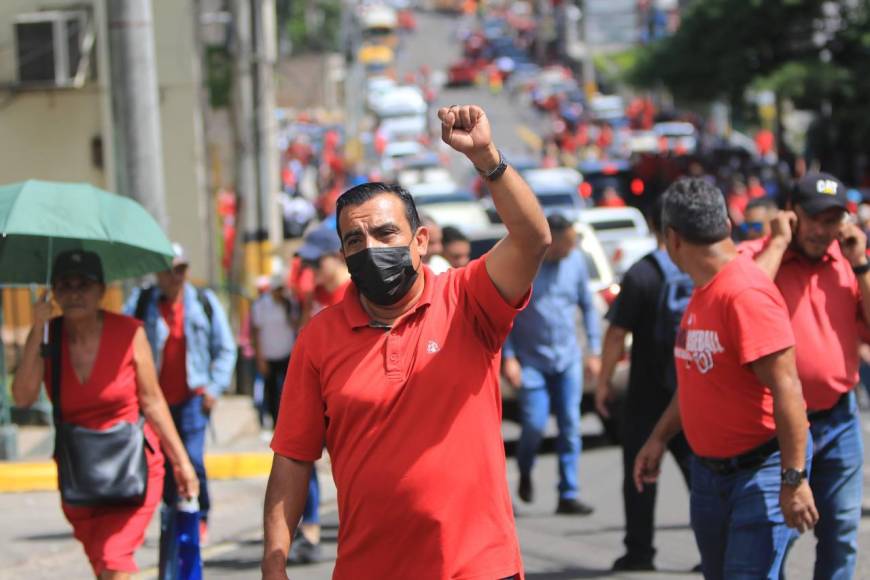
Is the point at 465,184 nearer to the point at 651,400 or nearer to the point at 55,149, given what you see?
the point at 55,149

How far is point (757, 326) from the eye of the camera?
4.81m

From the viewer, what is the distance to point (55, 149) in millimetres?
18094

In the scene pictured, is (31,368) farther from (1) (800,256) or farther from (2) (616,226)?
(2) (616,226)

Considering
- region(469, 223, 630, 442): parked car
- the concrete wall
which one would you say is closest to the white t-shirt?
region(469, 223, 630, 442): parked car

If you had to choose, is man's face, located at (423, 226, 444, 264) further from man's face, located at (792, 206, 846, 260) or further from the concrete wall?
the concrete wall

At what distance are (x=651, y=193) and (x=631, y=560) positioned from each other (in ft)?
90.5

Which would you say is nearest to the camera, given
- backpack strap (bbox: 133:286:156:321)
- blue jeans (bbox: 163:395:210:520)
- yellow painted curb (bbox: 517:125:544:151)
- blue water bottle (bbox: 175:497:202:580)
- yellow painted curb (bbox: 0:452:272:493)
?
blue water bottle (bbox: 175:497:202:580)

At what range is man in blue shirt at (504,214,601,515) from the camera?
9.27 meters

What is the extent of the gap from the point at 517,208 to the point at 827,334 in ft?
7.01

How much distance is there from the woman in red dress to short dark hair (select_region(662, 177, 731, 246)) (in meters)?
2.24

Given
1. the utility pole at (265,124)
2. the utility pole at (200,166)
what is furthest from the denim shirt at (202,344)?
the utility pole at (265,124)

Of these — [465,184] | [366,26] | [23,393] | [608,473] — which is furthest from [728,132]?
[23,393]

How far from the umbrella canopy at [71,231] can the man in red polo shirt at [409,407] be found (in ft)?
7.65

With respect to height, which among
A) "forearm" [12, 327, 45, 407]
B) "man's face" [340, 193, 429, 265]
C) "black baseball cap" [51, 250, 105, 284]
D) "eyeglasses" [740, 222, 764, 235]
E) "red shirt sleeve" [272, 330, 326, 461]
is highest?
"man's face" [340, 193, 429, 265]
